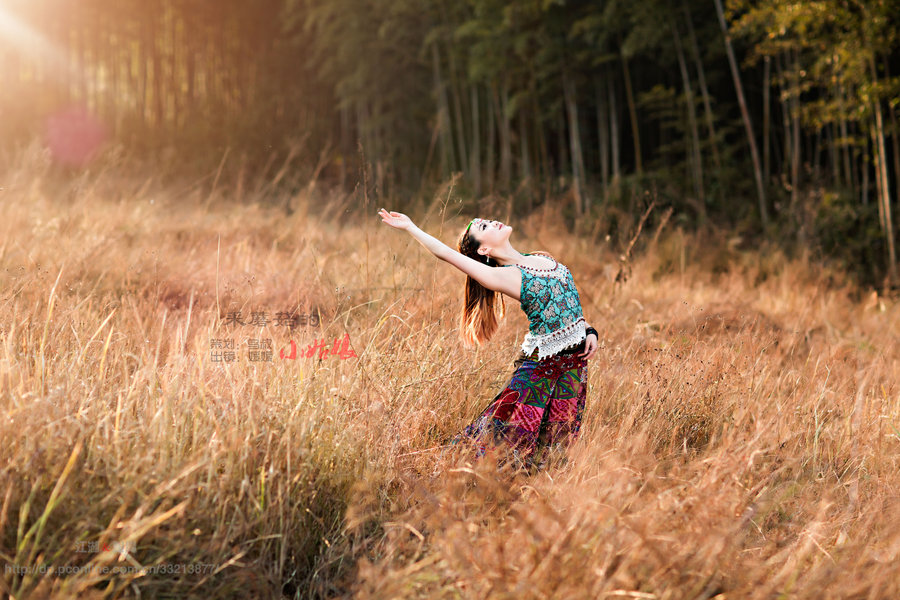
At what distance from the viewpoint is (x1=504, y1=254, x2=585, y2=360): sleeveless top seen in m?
2.40

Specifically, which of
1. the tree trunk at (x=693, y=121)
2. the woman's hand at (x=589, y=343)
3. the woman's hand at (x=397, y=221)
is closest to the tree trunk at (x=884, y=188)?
the tree trunk at (x=693, y=121)

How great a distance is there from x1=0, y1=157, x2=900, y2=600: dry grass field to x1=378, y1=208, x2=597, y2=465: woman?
0.15m

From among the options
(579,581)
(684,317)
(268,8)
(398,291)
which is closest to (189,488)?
(579,581)

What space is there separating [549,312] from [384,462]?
0.82 metres

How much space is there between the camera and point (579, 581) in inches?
60.0

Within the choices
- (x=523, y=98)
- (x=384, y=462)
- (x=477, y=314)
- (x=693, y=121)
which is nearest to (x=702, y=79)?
(x=693, y=121)

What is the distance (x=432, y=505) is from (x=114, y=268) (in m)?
2.67

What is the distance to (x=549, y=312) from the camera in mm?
2412

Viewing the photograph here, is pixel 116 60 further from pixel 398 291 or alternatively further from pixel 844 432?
pixel 844 432

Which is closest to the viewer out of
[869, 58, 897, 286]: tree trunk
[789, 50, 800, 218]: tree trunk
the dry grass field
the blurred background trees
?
the dry grass field

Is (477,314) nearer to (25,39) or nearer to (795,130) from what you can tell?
(795,130)

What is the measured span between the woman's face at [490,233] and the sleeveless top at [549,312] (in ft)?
0.41

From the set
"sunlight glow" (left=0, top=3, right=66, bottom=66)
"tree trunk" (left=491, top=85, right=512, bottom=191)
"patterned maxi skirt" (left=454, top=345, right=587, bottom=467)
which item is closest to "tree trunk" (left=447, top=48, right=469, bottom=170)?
"tree trunk" (left=491, top=85, right=512, bottom=191)

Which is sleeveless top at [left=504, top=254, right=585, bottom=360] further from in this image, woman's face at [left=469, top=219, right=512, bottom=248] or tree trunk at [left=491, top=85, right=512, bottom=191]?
tree trunk at [left=491, top=85, right=512, bottom=191]
